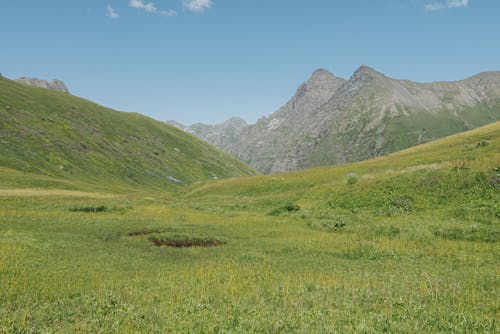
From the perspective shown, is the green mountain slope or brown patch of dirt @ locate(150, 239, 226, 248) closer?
brown patch of dirt @ locate(150, 239, 226, 248)

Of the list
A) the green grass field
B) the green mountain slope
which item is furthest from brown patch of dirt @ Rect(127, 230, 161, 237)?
the green mountain slope

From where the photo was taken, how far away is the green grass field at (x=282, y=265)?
11.6m

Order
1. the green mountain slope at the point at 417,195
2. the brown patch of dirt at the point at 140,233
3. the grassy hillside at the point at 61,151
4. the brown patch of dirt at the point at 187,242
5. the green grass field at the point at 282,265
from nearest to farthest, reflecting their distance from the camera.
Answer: the green grass field at the point at 282,265
the brown patch of dirt at the point at 187,242
the brown patch of dirt at the point at 140,233
the green mountain slope at the point at 417,195
the grassy hillside at the point at 61,151

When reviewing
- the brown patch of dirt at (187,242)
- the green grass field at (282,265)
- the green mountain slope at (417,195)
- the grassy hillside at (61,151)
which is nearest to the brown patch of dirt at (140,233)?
the green grass field at (282,265)

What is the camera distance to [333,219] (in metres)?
36.5

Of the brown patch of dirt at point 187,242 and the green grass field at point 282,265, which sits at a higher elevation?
the green grass field at point 282,265

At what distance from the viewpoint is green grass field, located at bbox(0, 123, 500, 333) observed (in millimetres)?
11609

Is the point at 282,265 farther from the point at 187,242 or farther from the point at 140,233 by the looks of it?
the point at 140,233

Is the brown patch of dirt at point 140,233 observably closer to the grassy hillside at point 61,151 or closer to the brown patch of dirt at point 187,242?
the brown patch of dirt at point 187,242

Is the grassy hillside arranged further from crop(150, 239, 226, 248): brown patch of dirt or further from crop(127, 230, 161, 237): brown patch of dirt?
crop(150, 239, 226, 248): brown patch of dirt

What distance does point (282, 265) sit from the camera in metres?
19.9

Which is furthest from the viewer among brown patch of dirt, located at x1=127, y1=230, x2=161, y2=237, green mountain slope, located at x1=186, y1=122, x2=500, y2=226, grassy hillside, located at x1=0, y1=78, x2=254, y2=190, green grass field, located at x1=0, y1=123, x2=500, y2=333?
grassy hillside, located at x1=0, y1=78, x2=254, y2=190

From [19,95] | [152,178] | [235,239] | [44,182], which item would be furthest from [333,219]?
[19,95]

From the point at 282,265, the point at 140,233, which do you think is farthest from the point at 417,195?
the point at 140,233
